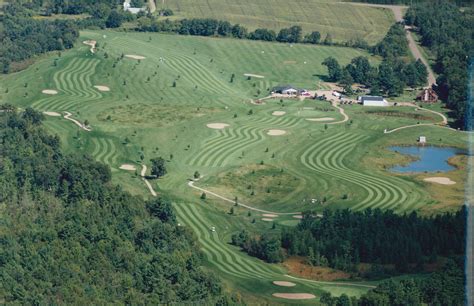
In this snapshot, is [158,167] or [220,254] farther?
[158,167]

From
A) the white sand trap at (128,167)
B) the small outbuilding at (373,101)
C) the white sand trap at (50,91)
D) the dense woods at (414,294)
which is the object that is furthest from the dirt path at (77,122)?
the dense woods at (414,294)

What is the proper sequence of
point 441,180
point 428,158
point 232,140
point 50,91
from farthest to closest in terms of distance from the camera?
point 50,91 < point 232,140 < point 428,158 < point 441,180

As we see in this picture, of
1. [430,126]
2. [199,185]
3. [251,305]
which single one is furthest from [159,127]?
[251,305]

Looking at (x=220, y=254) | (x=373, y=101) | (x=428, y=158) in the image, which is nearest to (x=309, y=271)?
(x=220, y=254)

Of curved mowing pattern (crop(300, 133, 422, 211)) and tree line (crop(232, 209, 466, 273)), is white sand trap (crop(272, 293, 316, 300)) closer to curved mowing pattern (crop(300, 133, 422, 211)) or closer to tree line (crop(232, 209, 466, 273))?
tree line (crop(232, 209, 466, 273))

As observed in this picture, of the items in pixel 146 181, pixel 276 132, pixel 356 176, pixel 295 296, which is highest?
pixel 295 296

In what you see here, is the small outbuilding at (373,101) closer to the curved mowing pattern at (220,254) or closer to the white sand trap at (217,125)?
the white sand trap at (217,125)

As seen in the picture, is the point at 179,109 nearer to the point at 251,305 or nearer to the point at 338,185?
the point at 338,185

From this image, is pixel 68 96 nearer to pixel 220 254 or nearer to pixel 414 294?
pixel 220 254
